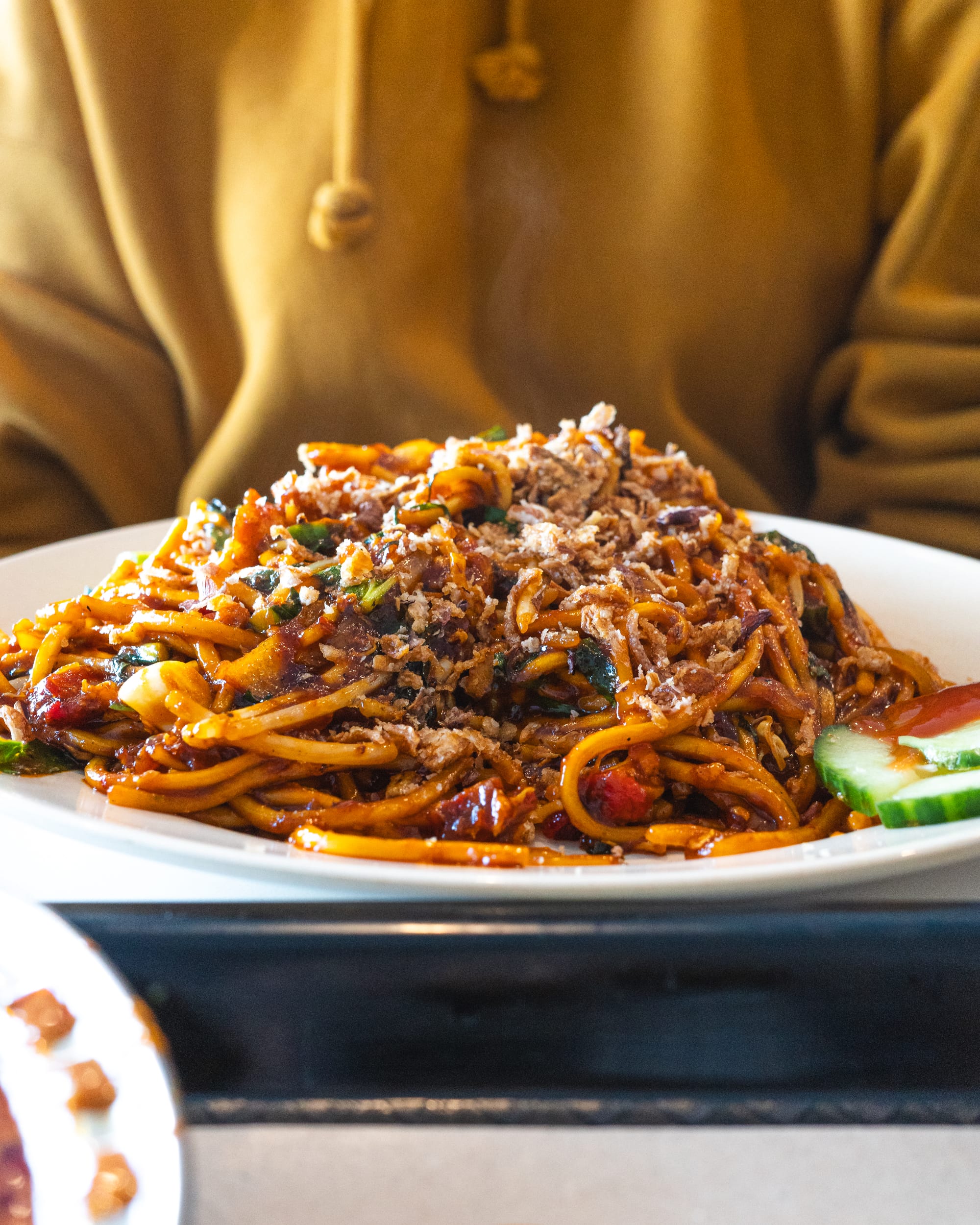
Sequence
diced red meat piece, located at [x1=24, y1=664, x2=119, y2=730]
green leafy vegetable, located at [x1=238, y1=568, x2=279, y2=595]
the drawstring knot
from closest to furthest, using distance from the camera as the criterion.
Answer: diced red meat piece, located at [x1=24, y1=664, x2=119, y2=730], green leafy vegetable, located at [x1=238, y1=568, x2=279, y2=595], the drawstring knot

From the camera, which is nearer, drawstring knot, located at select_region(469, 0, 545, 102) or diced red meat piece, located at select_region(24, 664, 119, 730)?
diced red meat piece, located at select_region(24, 664, 119, 730)

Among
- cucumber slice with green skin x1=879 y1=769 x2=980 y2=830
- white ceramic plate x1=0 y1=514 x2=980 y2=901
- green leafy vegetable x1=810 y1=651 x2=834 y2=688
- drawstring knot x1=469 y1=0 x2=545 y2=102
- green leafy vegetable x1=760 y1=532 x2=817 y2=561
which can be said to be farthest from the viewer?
drawstring knot x1=469 y1=0 x2=545 y2=102

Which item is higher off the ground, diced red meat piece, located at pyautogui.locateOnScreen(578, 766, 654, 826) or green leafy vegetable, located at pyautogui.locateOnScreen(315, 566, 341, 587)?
green leafy vegetable, located at pyautogui.locateOnScreen(315, 566, 341, 587)

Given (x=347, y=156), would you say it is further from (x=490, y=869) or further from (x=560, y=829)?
(x=490, y=869)

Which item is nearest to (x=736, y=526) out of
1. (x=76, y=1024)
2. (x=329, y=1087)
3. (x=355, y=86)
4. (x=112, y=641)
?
(x=112, y=641)

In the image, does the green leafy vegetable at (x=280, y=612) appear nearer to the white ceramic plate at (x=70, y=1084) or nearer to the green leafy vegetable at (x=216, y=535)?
the green leafy vegetable at (x=216, y=535)

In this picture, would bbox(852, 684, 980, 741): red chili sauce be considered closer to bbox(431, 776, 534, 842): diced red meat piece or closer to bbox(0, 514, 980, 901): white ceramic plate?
bbox(0, 514, 980, 901): white ceramic plate

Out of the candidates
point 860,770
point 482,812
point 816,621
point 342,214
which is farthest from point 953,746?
point 342,214

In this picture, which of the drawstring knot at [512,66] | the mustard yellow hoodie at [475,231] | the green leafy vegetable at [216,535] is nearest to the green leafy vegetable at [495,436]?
the green leafy vegetable at [216,535]

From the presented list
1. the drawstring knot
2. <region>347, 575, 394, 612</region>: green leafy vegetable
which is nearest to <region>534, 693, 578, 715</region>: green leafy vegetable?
<region>347, 575, 394, 612</region>: green leafy vegetable
